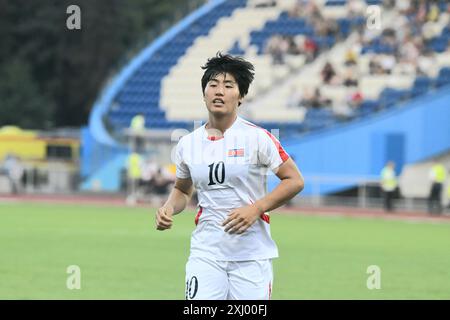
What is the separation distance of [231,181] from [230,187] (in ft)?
0.16

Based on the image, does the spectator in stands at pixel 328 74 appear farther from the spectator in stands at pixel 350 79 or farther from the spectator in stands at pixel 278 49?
the spectator in stands at pixel 278 49

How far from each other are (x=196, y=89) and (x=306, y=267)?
27.8 m

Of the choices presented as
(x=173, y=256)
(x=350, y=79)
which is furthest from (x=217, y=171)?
(x=350, y=79)

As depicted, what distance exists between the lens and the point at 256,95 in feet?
144

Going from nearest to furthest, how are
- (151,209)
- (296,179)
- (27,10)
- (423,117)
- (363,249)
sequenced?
(296,179)
(363,249)
(151,209)
(423,117)
(27,10)

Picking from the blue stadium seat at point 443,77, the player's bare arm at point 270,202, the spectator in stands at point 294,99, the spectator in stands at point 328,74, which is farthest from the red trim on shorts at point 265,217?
the spectator in stands at point 328,74

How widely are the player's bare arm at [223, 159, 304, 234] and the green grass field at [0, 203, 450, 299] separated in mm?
6444

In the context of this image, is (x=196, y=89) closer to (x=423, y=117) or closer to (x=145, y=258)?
(x=423, y=117)

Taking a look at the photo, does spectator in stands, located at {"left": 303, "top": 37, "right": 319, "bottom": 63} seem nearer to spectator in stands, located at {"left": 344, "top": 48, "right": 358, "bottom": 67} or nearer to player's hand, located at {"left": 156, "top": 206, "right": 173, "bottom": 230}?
spectator in stands, located at {"left": 344, "top": 48, "right": 358, "bottom": 67}

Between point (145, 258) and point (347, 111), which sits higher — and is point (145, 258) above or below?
below

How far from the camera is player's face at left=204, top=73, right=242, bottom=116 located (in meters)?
8.02

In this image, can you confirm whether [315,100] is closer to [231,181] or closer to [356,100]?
[356,100]

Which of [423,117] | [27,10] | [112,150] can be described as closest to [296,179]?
[423,117]

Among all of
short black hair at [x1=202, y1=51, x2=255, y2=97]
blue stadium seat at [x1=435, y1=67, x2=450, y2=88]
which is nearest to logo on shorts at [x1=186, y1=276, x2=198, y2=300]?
short black hair at [x1=202, y1=51, x2=255, y2=97]
